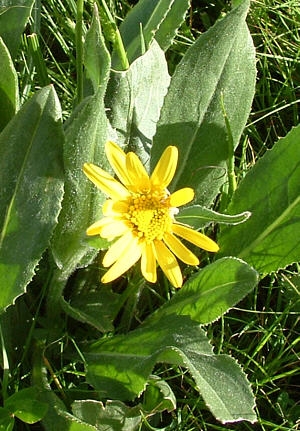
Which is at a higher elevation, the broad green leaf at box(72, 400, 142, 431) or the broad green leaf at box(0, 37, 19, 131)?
the broad green leaf at box(0, 37, 19, 131)

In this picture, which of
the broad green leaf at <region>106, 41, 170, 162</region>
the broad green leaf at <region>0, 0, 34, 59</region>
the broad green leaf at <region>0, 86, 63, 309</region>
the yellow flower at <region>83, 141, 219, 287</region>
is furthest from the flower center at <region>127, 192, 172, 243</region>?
the broad green leaf at <region>0, 0, 34, 59</region>

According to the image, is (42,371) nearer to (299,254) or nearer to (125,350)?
(125,350)

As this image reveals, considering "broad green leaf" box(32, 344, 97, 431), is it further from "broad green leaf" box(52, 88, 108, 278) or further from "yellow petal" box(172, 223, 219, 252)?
"yellow petal" box(172, 223, 219, 252)

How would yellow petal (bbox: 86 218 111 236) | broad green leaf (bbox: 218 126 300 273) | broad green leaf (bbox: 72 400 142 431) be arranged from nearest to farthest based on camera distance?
1. yellow petal (bbox: 86 218 111 236)
2. broad green leaf (bbox: 72 400 142 431)
3. broad green leaf (bbox: 218 126 300 273)

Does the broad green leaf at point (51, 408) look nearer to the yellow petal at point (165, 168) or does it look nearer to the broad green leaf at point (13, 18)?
the yellow petal at point (165, 168)

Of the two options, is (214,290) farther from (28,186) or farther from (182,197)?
(28,186)

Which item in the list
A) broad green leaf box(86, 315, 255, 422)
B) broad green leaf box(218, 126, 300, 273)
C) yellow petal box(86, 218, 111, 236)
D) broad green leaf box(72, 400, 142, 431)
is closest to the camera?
yellow petal box(86, 218, 111, 236)
